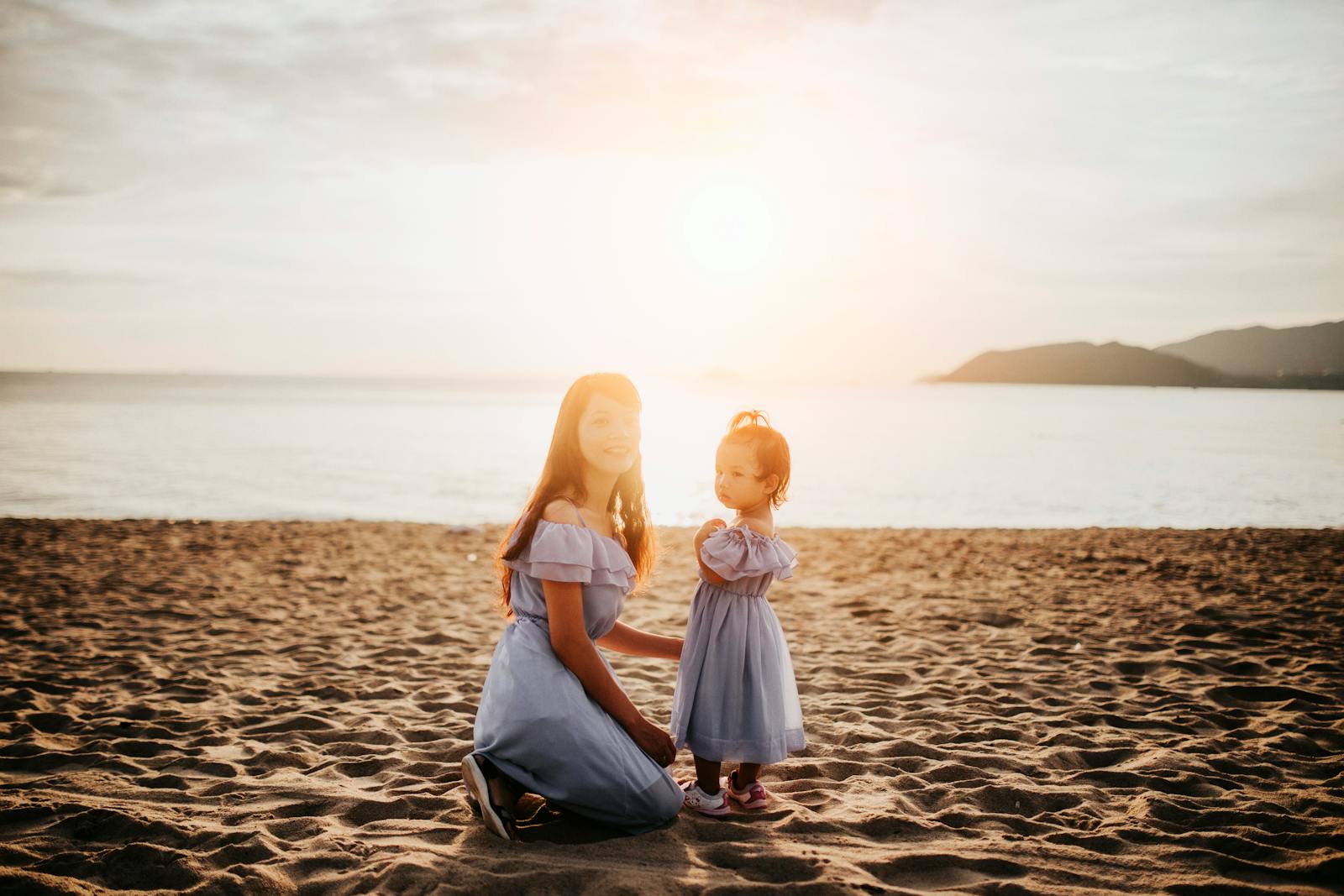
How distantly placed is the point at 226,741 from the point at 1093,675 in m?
5.30

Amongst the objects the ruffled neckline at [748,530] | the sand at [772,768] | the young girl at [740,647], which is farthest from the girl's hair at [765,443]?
the sand at [772,768]

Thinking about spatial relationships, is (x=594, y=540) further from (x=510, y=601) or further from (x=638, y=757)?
(x=638, y=757)

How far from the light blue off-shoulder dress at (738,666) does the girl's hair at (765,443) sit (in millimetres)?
258

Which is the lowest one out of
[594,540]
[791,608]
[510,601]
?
[791,608]

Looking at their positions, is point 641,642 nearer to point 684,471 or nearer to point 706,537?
point 706,537

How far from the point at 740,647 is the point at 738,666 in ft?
0.25

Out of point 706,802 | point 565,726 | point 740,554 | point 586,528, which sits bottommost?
point 706,802

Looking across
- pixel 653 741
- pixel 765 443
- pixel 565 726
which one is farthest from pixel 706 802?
pixel 765 443

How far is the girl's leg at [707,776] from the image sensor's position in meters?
3.31

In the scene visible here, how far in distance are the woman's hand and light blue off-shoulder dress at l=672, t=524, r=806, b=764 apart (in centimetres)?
12

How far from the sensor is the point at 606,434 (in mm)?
3309

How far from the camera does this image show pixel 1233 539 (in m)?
11.5

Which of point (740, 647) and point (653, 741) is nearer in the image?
point (653, 741)

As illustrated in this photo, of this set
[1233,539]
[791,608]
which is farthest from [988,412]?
[791,608]
